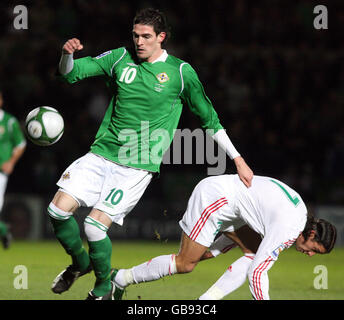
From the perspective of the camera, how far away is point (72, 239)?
539cm

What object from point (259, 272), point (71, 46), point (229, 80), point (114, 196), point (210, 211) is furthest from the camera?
point (229, 80)

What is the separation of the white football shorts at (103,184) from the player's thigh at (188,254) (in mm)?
487

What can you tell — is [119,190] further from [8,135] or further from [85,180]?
[8,135]

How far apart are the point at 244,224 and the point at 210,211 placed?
40 cm

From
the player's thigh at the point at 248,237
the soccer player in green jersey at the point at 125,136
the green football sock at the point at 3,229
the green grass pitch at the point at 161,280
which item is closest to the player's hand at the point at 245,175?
the soccer player in green jersey at the point at 125,136

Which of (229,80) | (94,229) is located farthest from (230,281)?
(229,80)

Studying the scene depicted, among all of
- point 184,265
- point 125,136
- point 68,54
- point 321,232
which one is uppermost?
point 68,54

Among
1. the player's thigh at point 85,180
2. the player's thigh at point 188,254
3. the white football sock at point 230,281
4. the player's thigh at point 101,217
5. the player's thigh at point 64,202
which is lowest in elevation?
the white football sock at point 230,281

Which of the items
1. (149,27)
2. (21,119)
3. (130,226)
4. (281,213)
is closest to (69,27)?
(21,119)

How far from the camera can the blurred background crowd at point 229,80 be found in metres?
11.4

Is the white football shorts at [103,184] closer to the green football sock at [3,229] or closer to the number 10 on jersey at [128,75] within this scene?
the number 10 on jersey at [128,75]
